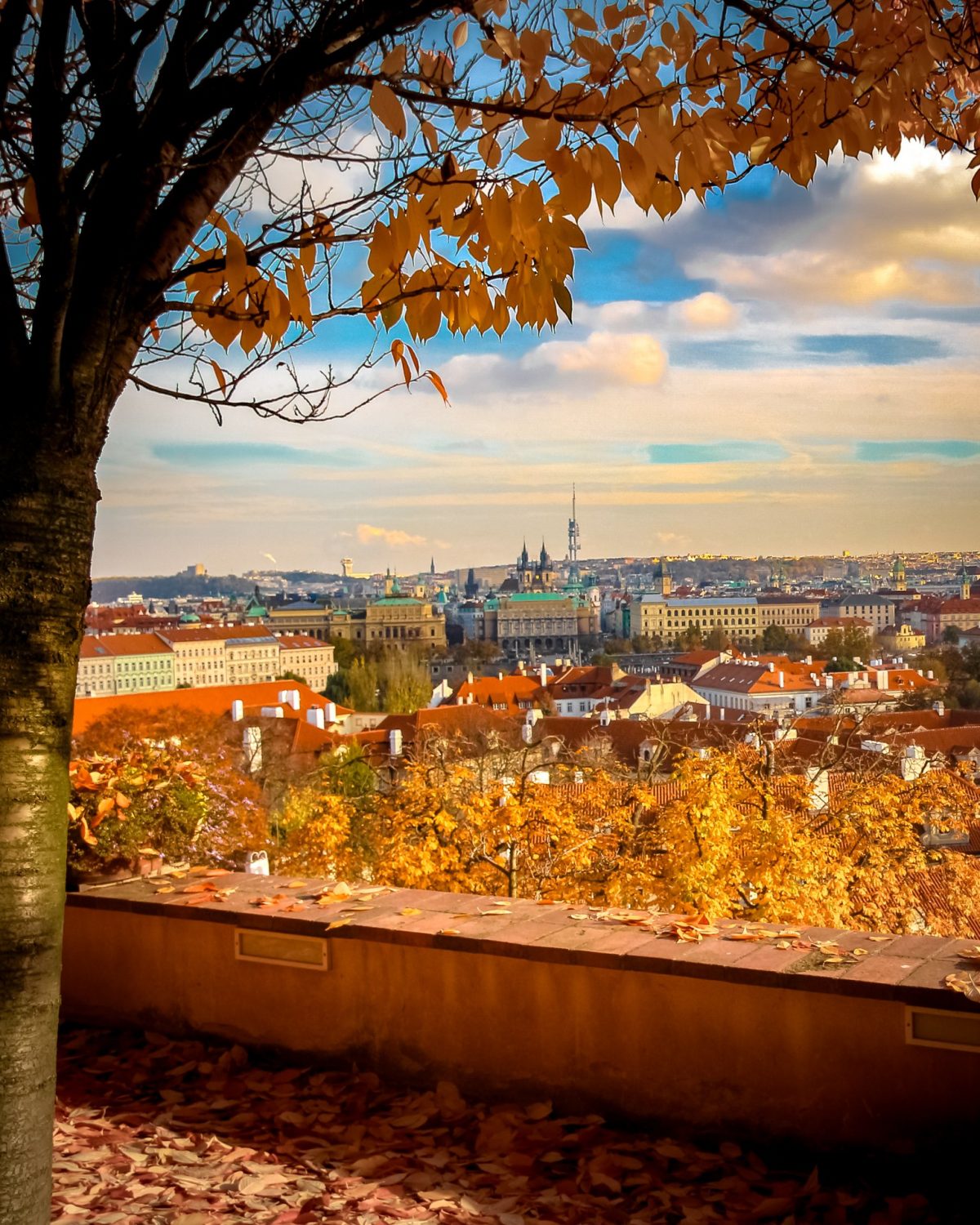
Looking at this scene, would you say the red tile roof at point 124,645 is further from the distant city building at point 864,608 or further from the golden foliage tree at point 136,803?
the golden foliage tree at point 136,803

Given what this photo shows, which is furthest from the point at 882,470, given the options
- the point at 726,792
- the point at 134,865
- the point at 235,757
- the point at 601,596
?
the point at 134,865

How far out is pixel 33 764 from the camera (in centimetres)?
158

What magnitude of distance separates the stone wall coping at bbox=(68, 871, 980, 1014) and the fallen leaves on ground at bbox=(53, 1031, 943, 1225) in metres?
0.30

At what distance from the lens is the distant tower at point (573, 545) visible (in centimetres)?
10844

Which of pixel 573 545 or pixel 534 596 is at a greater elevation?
pixel 573 545

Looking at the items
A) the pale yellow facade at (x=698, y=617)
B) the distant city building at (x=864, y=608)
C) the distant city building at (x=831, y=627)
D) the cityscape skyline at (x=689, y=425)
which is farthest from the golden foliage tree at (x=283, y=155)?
the cityscape skyline at (x=689, y=425)

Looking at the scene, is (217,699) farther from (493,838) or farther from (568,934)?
(568,934)

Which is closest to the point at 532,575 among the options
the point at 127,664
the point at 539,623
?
the point at 539,623

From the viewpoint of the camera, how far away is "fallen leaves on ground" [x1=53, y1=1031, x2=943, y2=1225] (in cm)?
199

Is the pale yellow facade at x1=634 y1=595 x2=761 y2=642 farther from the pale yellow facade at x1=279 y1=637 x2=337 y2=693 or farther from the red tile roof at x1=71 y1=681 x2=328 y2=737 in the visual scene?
the red tile roof at x1=71 y1=681 x2=328 y2=737

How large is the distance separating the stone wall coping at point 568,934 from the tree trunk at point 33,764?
0.99 meters

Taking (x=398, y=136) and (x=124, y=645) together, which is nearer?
(x=398, y=136)

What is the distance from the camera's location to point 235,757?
2430cm

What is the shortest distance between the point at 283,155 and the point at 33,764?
3.95ft
